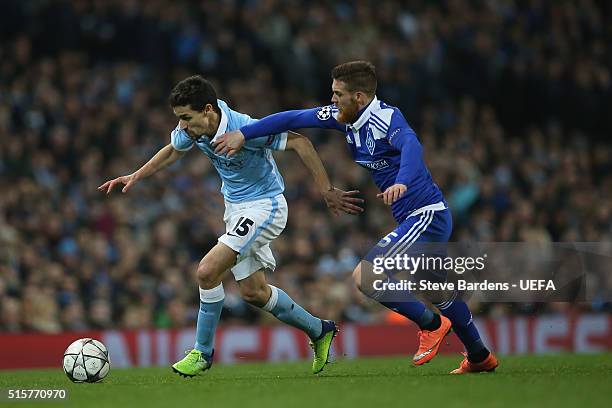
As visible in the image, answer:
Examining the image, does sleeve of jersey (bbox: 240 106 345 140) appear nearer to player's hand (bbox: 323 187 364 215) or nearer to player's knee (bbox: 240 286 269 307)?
player's hand (bbox: 323 187 364 215)

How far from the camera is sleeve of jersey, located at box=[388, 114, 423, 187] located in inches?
308

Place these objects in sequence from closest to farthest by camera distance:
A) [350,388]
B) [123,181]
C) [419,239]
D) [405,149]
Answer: [350,388]
[405,149]
[419,239]
[123,181]

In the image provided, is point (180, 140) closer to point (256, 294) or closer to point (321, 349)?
point (256, 294)

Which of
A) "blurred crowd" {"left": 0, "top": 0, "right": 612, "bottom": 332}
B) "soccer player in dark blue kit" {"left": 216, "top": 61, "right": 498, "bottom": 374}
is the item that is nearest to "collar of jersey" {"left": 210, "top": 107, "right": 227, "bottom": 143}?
"soccer player in dark blue kit" {"left": 216, "top": 61, "right": 498, "bottom": 374}

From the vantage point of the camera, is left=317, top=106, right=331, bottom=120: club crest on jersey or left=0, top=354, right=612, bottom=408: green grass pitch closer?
left=0, top=354, right=612, bottom=408: green grass pitch

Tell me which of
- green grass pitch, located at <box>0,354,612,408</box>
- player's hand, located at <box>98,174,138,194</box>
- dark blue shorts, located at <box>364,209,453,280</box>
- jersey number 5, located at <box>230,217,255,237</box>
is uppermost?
player's hand, located at <box>98,174,138,194</box>

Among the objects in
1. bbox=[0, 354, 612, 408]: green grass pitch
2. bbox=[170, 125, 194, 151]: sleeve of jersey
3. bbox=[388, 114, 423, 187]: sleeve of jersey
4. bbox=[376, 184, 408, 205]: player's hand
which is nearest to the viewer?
bbox=[0, 354, 612, 408]: green grass pitch

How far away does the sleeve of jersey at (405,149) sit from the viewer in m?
7.82

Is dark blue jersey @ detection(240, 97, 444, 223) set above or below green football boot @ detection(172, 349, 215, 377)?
above

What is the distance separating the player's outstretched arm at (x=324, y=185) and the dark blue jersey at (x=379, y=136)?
0.72 feet

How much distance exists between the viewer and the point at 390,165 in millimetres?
8438

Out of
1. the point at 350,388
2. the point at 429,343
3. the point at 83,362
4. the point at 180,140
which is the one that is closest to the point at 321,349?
the point at 429,343

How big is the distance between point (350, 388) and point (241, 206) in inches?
79.0

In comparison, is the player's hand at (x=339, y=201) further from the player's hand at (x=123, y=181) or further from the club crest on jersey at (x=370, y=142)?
the player's hand at (x=123, y=181)
